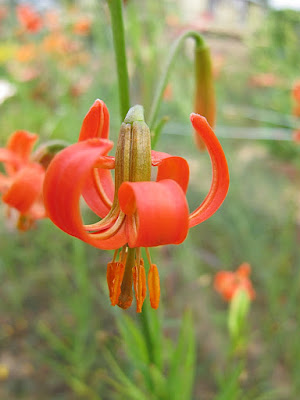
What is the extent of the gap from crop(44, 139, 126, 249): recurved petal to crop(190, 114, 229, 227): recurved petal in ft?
0.24

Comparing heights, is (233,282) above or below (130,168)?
below

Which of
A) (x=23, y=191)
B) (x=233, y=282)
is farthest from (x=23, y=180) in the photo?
(x=233, y=282)

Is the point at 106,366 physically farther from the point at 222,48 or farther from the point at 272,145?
the point at 222,48

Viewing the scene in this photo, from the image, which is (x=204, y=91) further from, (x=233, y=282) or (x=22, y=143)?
(x=233, y=282)

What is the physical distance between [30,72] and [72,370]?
1.83m

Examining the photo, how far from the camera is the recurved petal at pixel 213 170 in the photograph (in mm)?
286

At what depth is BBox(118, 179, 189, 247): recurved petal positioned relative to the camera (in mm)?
254

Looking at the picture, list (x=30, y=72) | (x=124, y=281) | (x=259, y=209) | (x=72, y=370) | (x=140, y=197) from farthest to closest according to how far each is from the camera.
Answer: (x=30, y=72), (x=259, y=209), (x=72, y=370), (x=124, y=281), (x=140, y=197)

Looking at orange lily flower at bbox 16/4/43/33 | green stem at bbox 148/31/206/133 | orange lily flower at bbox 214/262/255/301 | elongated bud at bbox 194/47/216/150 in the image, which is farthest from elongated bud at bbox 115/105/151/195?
orange lily flower at bbox 16/4/43/33

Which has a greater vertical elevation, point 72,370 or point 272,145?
point 272,145

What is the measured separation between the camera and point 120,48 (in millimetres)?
397

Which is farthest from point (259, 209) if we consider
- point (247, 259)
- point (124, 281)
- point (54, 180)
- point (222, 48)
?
point (222, 48)

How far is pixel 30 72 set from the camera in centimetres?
239

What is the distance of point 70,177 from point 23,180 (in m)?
0.27
